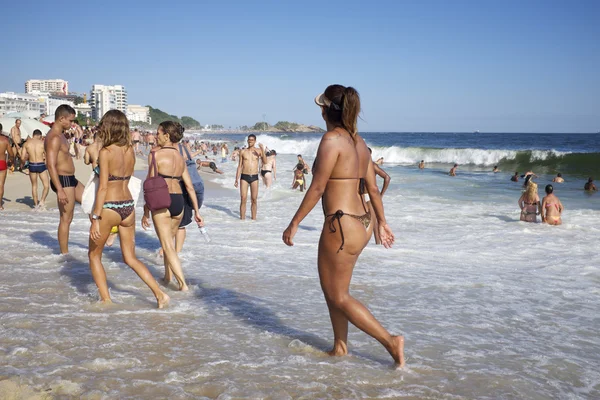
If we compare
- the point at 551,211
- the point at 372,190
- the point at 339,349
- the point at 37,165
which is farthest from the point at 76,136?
the point at 372,190

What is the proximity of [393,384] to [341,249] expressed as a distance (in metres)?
0.96

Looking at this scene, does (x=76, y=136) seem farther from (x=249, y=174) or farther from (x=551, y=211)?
(x=551, y=211)

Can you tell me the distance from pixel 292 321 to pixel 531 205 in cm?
850

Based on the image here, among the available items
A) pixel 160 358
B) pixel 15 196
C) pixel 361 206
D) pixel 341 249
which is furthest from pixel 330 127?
pixel 15 196

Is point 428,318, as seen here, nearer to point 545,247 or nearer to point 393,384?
point 393,384

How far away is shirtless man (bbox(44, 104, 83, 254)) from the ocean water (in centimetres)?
54

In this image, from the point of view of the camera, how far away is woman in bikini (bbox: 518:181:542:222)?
38.0 feet

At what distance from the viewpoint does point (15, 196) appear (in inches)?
539

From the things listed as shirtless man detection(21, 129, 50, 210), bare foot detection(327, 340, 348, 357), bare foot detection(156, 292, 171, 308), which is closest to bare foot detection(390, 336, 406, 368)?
bare foot detection(327, 340, 348, 357)

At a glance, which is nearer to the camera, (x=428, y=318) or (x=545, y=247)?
(x=428, y=318)

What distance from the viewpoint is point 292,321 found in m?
4.87

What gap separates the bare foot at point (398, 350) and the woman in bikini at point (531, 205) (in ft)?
29.3

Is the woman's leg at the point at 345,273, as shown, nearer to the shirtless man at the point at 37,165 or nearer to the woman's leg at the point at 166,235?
the woman's leg at the point at 166,235

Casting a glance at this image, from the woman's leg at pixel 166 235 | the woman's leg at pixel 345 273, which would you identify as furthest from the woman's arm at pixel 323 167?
the woman's leg at pixel 166 235
